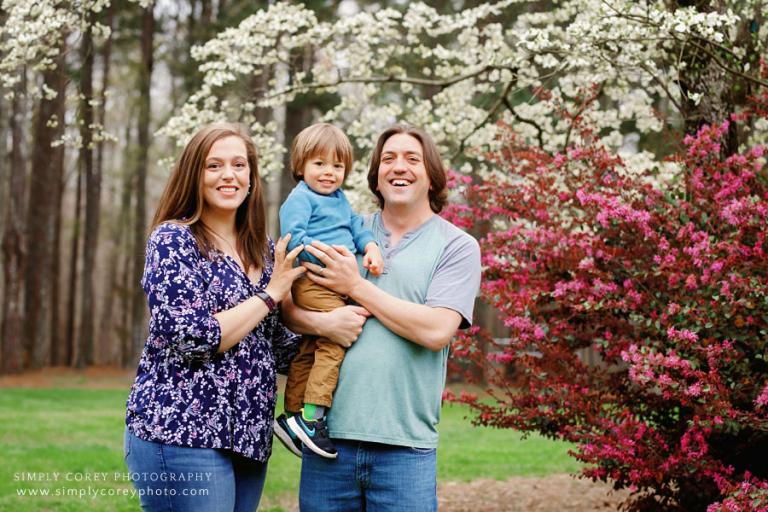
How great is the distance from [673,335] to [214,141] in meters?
2.46

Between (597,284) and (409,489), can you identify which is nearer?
(409,489)

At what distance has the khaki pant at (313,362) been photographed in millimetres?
2809

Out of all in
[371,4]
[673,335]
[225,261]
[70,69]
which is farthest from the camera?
[70,69]

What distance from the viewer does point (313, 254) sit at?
116 inches

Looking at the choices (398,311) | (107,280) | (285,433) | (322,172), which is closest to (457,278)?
(398,311)

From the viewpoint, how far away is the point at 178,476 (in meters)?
2.54

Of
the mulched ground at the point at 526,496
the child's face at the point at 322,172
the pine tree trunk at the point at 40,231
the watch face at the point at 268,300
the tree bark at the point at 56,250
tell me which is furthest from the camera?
the tree bark at the point at 56,250

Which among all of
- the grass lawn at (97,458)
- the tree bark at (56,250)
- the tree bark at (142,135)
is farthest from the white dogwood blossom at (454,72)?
the tree bark at (56,250)

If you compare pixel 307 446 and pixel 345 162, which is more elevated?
pixel 345 162

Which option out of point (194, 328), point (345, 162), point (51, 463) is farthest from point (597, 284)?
point (51, 463)

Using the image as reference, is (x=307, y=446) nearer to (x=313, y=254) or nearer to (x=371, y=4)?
(x=313, y=254)

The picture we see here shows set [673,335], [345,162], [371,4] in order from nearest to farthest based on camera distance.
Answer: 1. [345,162]
2. [673,335]
3. [371,4]

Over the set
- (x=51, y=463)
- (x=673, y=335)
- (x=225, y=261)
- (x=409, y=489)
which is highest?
(x=225, y=261)

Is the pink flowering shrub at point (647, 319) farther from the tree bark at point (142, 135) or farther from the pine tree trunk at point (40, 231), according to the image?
the pine tree trunk at point (40, 231)
